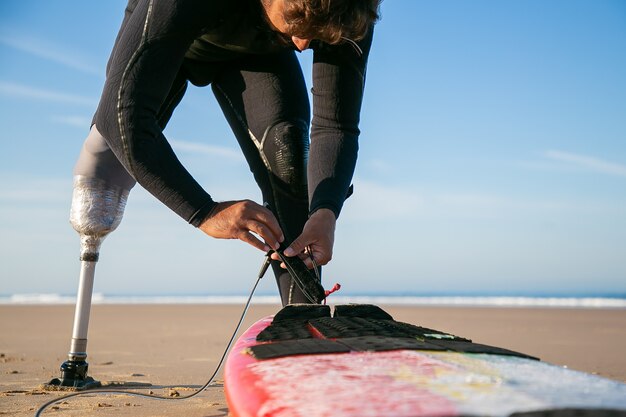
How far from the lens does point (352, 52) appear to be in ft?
8.17

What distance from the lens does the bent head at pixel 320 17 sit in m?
1.91

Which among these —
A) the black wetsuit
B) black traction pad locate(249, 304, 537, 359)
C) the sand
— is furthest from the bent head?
the sand

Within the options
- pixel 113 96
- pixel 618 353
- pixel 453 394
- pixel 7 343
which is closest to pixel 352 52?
pixel 113 96

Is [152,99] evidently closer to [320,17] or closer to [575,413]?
[320,17]

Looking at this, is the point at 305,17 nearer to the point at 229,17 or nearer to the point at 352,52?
the point at 229,17

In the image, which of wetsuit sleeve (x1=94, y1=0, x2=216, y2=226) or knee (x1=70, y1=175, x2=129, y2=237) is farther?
knee (x1=70, y1=175, x2=129, y2=237)

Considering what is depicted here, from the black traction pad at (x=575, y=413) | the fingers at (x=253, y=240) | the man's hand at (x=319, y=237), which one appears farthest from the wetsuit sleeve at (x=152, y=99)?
the black traction pad at (x=575, y=413)

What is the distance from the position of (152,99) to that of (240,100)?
0.80 meters

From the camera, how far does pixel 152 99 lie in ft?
6.55

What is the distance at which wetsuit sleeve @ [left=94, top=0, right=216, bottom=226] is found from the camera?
6.28ft

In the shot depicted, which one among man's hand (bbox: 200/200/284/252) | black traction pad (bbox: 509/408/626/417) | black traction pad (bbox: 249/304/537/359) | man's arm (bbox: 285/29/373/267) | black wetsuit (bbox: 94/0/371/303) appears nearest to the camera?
black traction pad (bbox: 509/408/626/417)

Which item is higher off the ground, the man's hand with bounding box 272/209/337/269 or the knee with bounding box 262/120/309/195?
the knee with bounding box 262/120/309/195

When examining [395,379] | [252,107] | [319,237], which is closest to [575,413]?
[395,379]

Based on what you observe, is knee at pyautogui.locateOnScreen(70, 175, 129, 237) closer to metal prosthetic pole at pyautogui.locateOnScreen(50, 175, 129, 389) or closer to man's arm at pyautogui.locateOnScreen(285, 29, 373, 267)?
metal prosthetic pole at pyautogui.locateOnScreen(50, 175, 129, 389)
